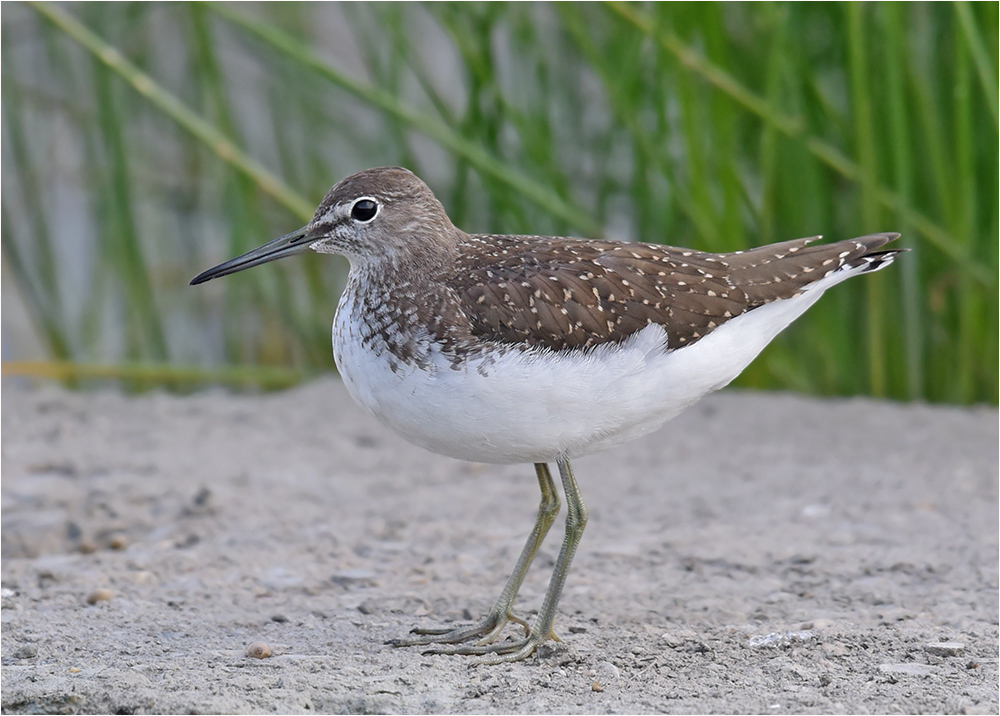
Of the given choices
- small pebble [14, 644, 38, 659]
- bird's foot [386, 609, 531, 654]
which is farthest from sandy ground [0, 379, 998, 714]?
bird's foot [386, 609, 531, 654]

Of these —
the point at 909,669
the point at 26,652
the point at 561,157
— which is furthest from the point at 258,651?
the point at 561,157

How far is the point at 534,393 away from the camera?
143 inches

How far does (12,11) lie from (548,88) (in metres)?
4.24

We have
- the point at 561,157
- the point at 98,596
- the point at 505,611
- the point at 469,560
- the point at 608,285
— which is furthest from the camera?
the point at 561,157

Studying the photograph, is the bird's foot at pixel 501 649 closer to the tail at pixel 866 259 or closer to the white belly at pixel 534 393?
the white belly at pixel 534 393

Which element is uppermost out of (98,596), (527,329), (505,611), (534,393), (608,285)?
(608,285)

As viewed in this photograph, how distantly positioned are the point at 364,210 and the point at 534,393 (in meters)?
1.01

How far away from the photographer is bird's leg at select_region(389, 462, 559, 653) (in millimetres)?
4043

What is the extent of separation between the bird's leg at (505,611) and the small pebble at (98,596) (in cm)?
119

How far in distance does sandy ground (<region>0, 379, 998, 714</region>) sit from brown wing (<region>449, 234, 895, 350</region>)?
1.05 metres

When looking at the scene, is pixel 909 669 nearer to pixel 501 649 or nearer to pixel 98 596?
pixel 501 649

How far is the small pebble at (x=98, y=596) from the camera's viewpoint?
173 inches

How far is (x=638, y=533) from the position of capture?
16.9 ft

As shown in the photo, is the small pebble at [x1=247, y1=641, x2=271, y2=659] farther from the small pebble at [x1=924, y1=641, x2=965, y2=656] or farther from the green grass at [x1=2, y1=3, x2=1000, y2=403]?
the green grass at [x1=2, y1=3, x2=1000, y2=403]
